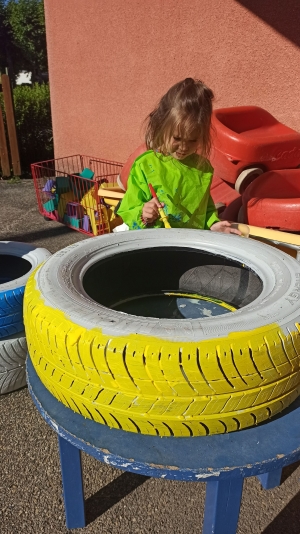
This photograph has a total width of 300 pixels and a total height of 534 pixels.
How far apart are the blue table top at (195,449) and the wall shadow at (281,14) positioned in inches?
156

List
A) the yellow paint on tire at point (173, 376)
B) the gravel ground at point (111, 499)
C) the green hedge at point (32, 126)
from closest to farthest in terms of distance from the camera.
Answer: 1. the yellow paint on tire at point (173, 376)
2. the gravel ground at point (111, 499)
3. the green hedge at point (32, 126)

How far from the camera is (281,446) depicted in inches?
37.4

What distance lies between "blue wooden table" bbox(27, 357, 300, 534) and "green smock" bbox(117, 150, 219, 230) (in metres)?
1.12

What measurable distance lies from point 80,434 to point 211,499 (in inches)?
14.8

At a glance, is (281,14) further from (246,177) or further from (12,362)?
(12,362)

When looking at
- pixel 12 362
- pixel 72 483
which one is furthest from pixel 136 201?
pixel 72 483

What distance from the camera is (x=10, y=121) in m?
7.49

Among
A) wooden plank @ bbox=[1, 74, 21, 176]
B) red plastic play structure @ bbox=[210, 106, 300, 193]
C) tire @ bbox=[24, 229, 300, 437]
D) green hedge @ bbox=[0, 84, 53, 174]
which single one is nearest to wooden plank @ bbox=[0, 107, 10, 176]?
wooden plank @ bbox=[1, 74, 21, 176]

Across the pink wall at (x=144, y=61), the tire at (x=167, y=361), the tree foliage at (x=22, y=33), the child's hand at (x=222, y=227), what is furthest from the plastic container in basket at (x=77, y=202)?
the tree foliage at (x=22, y=33)

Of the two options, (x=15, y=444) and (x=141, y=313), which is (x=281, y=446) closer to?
(x=141, y=313)

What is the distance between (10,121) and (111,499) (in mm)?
7326

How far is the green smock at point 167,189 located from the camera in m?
2.00

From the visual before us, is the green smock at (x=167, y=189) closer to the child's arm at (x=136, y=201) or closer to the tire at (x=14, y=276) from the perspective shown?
the child's arm at (x=136, y=201)

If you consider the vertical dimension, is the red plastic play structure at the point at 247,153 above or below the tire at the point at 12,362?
above
